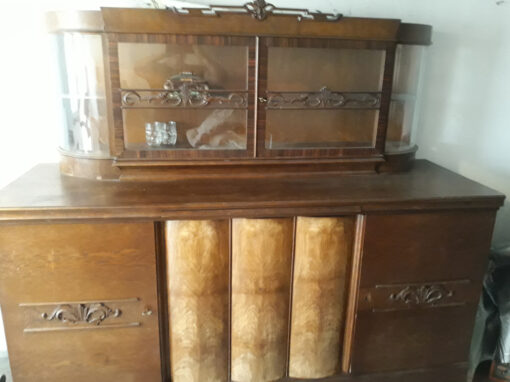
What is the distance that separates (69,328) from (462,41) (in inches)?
75.4

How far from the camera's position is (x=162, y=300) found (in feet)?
4.20

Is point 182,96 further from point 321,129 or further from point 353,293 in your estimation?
point 353,293

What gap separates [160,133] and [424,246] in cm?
101

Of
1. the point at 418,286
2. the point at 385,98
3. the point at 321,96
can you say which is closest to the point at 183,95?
the point at 321,96

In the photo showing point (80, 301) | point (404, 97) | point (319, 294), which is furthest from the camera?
point (404, 97)

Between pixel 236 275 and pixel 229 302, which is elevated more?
pixel 236 275

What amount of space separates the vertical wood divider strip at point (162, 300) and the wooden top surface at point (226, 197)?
0.07m

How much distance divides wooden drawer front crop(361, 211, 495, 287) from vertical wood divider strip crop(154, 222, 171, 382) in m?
0.65

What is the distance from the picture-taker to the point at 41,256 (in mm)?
1172

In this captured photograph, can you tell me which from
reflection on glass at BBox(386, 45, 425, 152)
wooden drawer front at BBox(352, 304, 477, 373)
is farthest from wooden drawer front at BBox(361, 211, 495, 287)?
reflection on glass at BBox(386, 45, 425, 152)

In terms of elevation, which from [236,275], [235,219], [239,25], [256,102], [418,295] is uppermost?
[239,25]

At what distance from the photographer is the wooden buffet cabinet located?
1.21 metres

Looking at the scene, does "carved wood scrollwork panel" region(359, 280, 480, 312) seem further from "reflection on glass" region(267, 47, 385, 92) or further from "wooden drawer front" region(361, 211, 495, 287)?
"reflection on glass" region(267, 47, 385, 92)

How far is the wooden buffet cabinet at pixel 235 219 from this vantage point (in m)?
1.21
